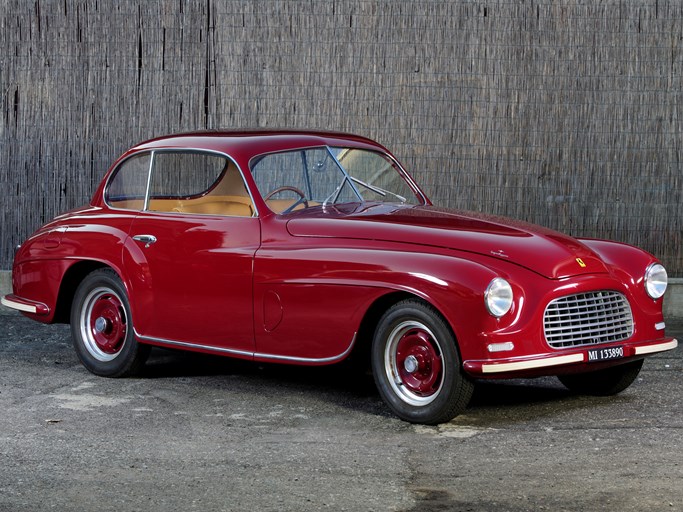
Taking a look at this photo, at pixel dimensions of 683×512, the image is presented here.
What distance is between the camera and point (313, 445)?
6.11m

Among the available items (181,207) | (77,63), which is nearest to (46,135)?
(77,63)

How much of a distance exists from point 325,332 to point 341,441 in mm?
842

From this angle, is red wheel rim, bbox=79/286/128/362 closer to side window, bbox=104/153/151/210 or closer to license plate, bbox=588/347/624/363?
side window, bbox=104/153/151/210

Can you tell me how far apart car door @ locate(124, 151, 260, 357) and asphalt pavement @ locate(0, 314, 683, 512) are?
42 centimetres

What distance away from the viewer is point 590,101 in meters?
11.0

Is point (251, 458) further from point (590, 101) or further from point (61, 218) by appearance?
point (590, 101)

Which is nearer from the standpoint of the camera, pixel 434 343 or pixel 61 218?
pixel 434 343

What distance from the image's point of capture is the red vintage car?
250 inches

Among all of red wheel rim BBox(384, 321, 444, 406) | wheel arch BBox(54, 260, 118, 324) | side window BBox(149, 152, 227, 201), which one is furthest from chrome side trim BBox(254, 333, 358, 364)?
wheel arch BBox(54, 260, 118, 324)

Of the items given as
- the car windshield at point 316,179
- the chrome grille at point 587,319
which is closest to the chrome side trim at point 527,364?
the chrome grille at point 587,319

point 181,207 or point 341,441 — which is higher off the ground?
point 181,207

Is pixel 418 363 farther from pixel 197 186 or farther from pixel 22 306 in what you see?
pixel 22 306

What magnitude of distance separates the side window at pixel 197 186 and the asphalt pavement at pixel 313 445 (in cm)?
111

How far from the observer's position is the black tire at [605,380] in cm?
720
